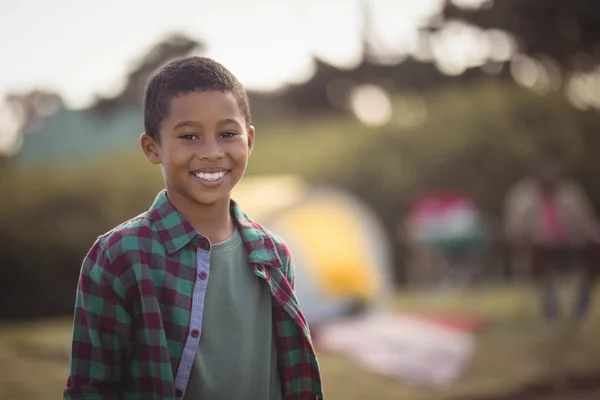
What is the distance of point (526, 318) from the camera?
256 inches

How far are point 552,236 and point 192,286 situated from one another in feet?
20.3

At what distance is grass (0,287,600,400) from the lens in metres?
4.29

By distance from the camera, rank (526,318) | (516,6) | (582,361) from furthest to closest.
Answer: (516,6)
(526,318)
(582,361)

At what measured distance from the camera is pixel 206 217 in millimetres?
1572

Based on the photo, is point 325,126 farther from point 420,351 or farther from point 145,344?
point 145,344

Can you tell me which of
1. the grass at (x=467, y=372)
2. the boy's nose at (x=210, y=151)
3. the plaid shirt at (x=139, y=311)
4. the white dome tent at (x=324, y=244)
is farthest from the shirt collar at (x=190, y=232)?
the white dome tent at (x=324, y=244)

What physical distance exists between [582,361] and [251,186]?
299cm

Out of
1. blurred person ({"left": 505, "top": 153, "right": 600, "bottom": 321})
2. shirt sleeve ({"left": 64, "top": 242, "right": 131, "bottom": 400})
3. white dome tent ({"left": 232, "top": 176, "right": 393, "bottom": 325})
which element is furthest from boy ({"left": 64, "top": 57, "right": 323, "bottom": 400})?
blurred person ({"left": 505, "top": 153, "right": 600, "bottom": 321})

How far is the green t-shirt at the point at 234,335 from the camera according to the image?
1.48 meters

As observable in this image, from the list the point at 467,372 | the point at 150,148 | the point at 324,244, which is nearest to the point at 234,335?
the point at 150,148

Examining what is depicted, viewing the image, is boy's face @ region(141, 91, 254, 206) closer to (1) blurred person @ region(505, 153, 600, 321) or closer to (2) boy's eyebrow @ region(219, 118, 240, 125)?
(2) boy's eyebrow @ region(219, 118, 240, 125)

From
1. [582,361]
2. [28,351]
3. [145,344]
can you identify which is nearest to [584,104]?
[582,361]

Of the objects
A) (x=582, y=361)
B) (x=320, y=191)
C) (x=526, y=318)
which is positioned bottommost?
(x=582, y=361)

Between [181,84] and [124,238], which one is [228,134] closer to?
[181,84]
